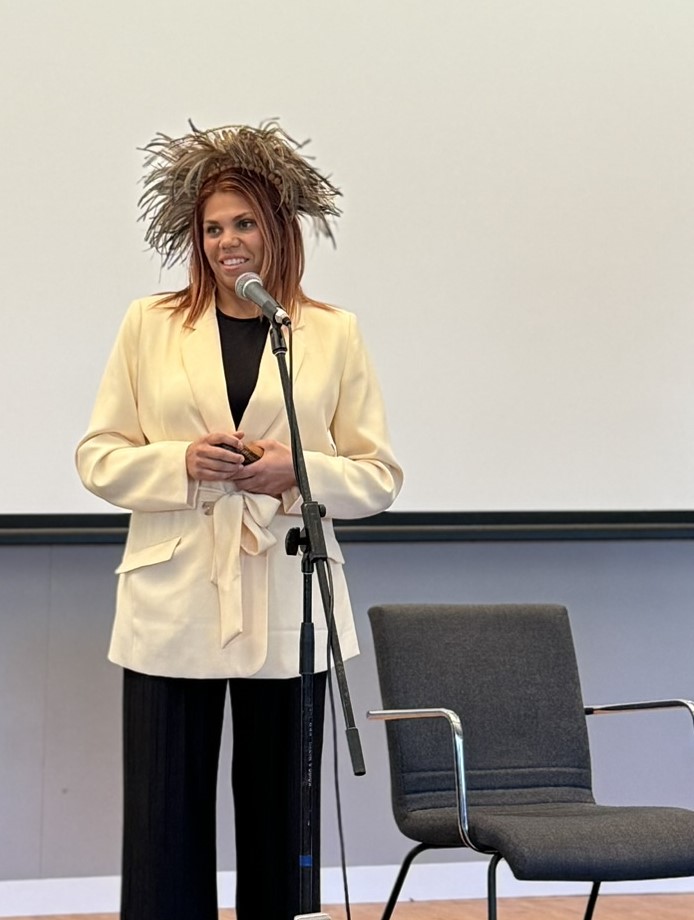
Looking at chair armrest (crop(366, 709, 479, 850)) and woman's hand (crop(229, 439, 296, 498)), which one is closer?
woman's hand (crop(229, 439, 296, 498))

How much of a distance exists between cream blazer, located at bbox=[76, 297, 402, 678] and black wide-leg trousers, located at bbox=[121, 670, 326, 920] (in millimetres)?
52

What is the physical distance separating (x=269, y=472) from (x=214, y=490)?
12 centimetres

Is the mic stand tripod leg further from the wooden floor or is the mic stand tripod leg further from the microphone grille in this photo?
the wooden floor

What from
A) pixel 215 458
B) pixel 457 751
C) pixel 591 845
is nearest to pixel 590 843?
pixel 591 845

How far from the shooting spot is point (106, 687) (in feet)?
10.3

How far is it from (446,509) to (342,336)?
1.23 m

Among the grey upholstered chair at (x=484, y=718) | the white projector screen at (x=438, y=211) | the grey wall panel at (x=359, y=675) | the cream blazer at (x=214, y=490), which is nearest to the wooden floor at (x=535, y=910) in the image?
the grey wall panel at (x=359, y=675)

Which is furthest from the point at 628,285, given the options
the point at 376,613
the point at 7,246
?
the point at 7,246

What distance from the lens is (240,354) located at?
196 cm

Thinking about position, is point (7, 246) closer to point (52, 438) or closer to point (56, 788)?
point (52, 438)

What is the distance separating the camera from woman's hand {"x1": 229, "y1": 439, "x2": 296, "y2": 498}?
5.95 feet

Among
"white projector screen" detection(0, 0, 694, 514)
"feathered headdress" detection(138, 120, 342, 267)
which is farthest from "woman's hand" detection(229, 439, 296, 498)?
"white projector screen" detection(0, 0, 694, 514)

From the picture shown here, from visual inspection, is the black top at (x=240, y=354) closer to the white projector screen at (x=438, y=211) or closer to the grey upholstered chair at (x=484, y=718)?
the grey upholstered chair at (x=484, y=718)

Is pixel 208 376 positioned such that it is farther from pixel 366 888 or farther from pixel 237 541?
pixel 366 888
